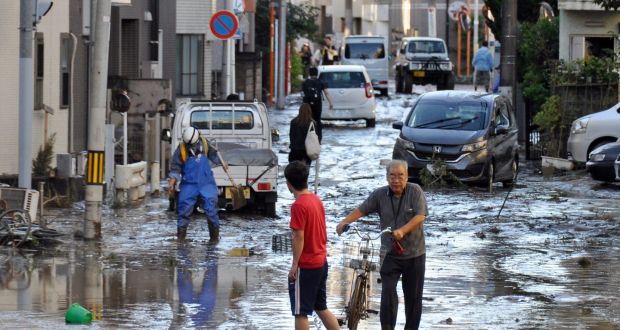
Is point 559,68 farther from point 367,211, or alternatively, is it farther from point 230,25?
point 367,211

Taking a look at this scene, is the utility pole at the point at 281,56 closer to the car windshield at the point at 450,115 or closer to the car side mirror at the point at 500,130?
the car windshield at the point at 450,115

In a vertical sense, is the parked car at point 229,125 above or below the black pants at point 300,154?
above

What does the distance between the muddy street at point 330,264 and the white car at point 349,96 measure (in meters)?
14.7

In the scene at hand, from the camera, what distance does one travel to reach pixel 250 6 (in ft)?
135

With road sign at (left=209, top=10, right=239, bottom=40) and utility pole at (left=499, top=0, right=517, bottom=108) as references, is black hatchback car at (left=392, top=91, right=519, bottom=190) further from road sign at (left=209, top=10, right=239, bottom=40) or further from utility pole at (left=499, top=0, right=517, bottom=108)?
Result: road sign at (left=209, top=10, right=239, bottom=40)

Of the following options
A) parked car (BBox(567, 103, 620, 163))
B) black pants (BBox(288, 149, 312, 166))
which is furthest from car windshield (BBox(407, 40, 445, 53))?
black pants (BBox(288, 149, 312, 166))

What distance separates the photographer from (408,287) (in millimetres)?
11320

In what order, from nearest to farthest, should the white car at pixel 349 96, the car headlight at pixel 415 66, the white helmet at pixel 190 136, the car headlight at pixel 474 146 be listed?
Result: the white helmet at pixel 190 136 → the car headlight at pixel 474 146 → the white car at pixel 349 96 → the car headlight at pixel 415 66

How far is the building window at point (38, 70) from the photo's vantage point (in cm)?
2212

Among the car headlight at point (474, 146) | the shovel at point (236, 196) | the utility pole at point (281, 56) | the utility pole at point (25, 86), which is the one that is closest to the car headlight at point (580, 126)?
the car headlight at point (474, 146)

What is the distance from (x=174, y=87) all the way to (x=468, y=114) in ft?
39.2

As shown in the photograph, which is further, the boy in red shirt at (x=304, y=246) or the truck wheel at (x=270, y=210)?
the truck wheel at (x=270, y=210)

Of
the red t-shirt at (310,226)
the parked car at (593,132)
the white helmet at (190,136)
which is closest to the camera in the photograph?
the red t-shirt at (310,226)

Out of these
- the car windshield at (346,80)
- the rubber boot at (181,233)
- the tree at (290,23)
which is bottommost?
the rubber boot at (181,233)
